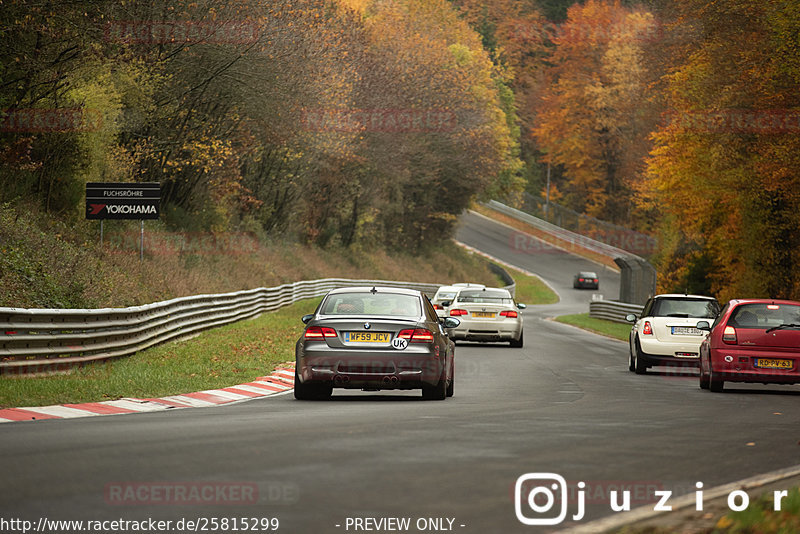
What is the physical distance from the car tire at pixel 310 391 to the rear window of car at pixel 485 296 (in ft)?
43.9

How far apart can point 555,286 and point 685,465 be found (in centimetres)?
7319

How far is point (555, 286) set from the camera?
81000 millimetres

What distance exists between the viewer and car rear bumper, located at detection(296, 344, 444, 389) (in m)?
13.9

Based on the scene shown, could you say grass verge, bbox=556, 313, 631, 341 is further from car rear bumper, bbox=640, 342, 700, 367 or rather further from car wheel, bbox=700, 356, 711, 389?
car wheel, bbox=700, 356, 711, 389

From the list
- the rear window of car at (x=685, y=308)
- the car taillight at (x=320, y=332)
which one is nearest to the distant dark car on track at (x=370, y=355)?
the car taillight at (x=320, y=332)

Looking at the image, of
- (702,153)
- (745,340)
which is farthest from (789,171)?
(745,340)

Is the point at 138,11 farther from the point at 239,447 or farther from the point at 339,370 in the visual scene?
the point at 239,447

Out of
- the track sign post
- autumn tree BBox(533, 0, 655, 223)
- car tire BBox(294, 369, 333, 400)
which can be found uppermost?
autumn tree BBox(533, 0, 655, 223)

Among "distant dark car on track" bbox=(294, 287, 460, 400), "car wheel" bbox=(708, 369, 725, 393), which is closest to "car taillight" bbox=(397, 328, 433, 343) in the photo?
"distant dark car on track" bbox=(294, 287, 460, 400)

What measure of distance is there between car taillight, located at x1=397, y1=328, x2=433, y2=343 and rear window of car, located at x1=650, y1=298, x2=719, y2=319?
850 cm

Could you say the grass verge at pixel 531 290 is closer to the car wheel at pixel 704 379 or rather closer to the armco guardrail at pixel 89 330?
the armco guardrail at pixel 89 330

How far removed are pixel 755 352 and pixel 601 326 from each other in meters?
25.9

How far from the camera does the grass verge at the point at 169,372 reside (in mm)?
13852

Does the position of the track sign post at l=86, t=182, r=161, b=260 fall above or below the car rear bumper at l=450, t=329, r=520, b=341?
above
